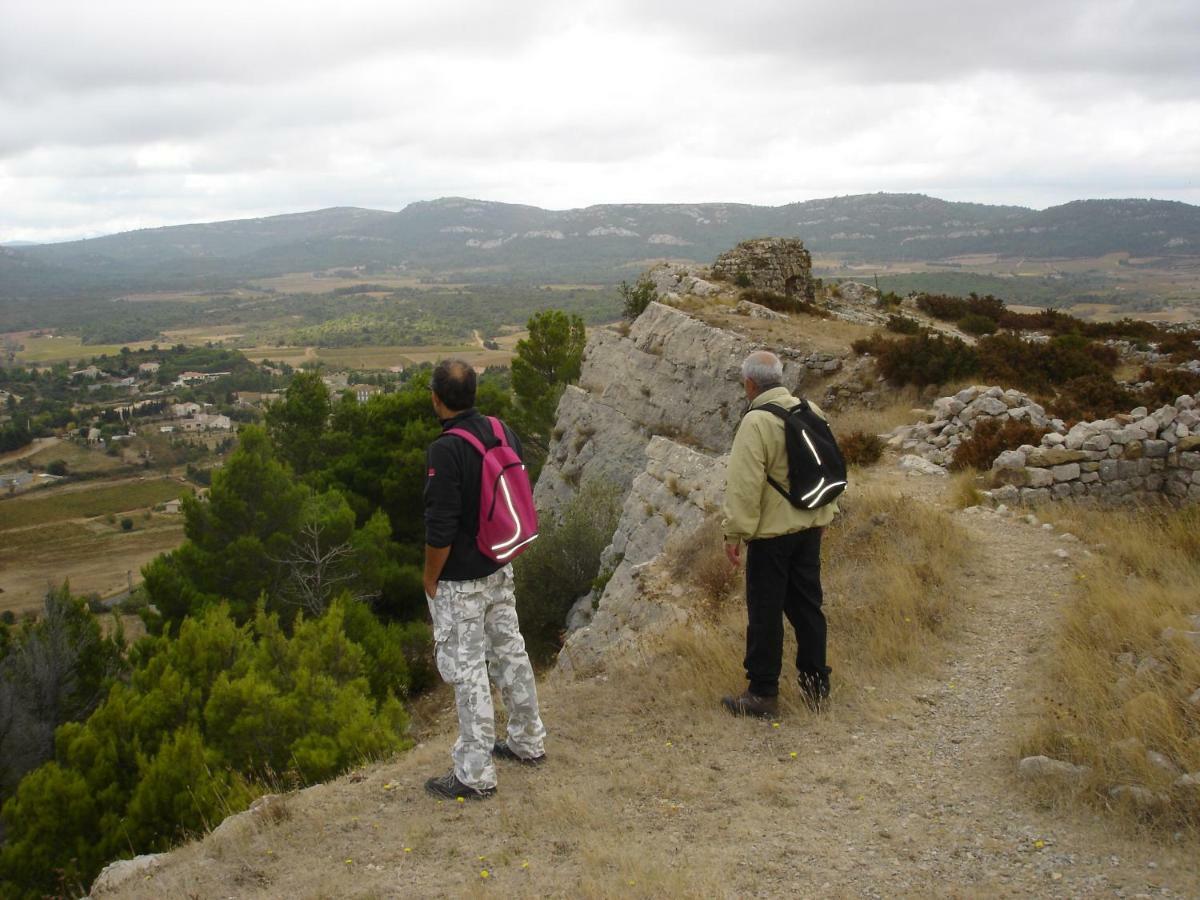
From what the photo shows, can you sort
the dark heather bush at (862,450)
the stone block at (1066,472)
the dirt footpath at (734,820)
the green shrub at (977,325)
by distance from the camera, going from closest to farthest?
the dirt footpath at (734,820) < the stone block at (1066,472) < the dark heather bush at (862,450) < the green shrub at (977,325)

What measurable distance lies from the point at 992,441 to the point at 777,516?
6383 mm

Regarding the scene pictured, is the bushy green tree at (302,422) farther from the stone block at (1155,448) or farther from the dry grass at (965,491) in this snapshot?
the stone block at (1155,448)

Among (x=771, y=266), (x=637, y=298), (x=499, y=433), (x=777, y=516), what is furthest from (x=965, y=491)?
(x=771, y=266)

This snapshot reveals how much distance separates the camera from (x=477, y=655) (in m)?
4.55

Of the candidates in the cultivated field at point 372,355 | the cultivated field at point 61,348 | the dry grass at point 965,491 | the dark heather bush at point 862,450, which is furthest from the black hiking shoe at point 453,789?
the cultivated field at point 61,348

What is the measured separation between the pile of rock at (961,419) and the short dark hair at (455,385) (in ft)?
26.9

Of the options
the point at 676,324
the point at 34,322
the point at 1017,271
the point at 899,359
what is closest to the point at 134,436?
the point at 676,324

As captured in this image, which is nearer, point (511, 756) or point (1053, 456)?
point (511, 756)

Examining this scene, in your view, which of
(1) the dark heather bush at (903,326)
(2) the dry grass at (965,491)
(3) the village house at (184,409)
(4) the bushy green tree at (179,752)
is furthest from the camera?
(3) the village house at (184,409)

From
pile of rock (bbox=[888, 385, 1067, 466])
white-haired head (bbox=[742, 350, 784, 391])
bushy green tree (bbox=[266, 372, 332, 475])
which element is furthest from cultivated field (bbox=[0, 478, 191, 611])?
white-haired head (bbox=[742, 350, 784, 391])

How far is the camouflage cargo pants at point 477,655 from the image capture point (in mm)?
4477

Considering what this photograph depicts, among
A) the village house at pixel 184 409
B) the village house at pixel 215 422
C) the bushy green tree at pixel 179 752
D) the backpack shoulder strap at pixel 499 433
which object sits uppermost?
the backpack shoulder strap at pixel 499 433

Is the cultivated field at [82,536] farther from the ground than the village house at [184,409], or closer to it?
closer to it

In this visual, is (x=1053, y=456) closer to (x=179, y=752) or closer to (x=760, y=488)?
(x=760, y=488)
